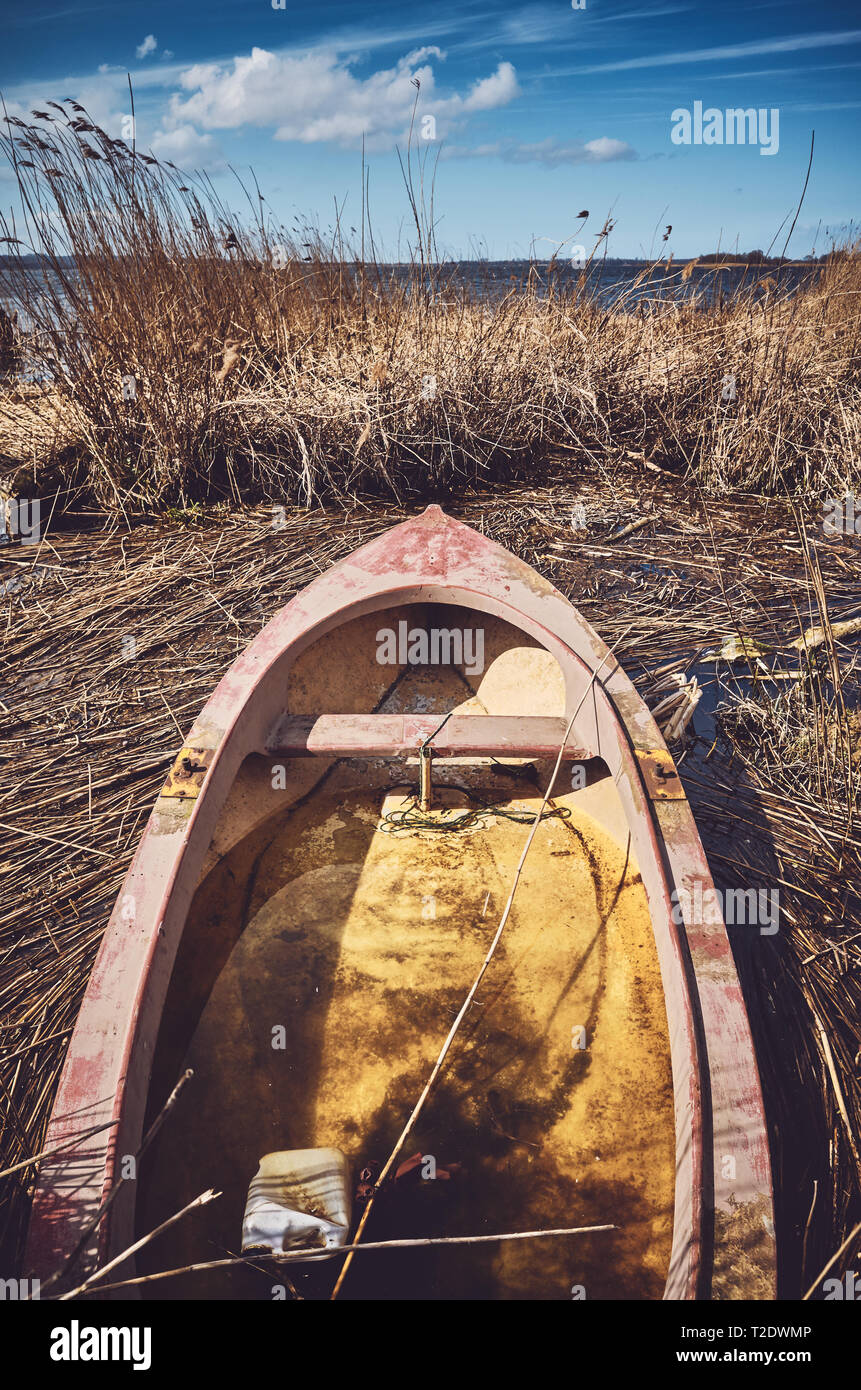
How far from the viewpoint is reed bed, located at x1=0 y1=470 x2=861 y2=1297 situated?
6.40 feet

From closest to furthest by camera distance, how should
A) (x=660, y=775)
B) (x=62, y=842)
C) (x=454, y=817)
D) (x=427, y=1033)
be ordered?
(x=427, y=1033) → (x=660, y=775) → (x=62, y=842) → (x=454, y=817)

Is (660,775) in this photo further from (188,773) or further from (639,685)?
(639,685)

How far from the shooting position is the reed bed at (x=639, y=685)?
1950mm

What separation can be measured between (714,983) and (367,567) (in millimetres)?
1909

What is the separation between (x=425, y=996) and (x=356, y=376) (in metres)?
4.34

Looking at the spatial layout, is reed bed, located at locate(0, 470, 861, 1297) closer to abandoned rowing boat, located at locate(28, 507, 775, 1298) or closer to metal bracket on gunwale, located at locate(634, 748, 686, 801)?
abandoned rowing boat, located at locate(28, 507, 775, 1298)

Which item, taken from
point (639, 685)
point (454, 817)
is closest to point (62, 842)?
point (454, 817)

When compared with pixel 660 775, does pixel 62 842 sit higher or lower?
lower

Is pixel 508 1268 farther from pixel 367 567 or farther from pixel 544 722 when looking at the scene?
pixel 367 567

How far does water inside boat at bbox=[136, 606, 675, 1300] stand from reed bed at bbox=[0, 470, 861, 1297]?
1.14ft

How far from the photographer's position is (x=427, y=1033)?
1.99 m

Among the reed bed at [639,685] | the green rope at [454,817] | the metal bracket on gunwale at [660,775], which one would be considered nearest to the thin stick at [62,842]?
the reed bed at [639,685]

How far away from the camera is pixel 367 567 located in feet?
9.62
